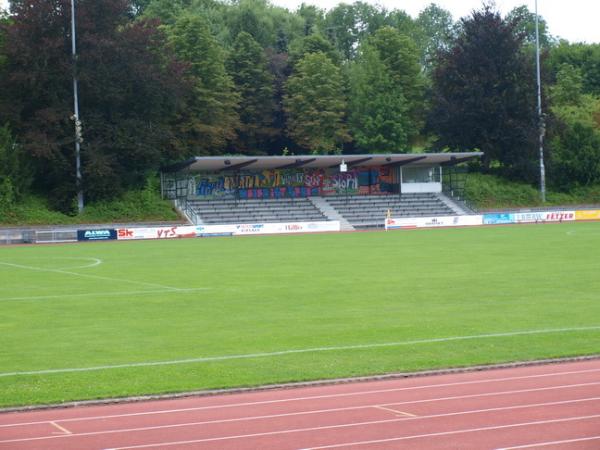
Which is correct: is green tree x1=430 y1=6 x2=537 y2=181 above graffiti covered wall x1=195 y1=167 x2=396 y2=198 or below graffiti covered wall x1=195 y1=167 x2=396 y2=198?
above

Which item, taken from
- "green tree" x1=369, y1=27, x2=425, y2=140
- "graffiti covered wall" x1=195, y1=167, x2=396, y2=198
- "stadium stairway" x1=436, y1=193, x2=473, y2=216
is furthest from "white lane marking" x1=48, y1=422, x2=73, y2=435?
"green tree" x1=369, y1=27, x2=425, y2=140

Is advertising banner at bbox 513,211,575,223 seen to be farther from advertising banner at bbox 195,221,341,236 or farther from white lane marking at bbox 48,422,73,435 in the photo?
white lane marking at bbox 48,422,73,435

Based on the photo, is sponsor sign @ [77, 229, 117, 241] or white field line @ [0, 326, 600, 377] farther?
sponsor sign @ [77, 229, 117, 241]

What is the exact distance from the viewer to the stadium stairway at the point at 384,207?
258ft

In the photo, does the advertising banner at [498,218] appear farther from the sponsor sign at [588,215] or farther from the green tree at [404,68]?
the green tree at [404,68]

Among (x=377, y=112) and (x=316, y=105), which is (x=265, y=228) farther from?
(x=377, y=112)

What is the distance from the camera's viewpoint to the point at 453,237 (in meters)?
58.1

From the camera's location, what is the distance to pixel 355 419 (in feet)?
43.4

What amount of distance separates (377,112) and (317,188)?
1393 cm

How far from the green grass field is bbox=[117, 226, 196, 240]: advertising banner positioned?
1762 cm

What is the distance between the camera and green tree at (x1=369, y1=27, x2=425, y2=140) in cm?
9831

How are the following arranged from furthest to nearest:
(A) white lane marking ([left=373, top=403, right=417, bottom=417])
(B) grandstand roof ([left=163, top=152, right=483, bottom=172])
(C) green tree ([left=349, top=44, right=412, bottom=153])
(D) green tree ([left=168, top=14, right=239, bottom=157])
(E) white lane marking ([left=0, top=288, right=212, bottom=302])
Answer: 1. (C) green tree ([left=349, top=44, right=412, bottom=153])
2. (D) green tree ([left=168, top=14, right=239, bottom=157])
3. (B) grandstand roof ([left=163, top=152, right=483, bottom=172])
4. (E) white lane marking ([left=0, top=288, right=212, bottom=302])
5. (A) white lane marking ([left=373, top=403, right=417, bottom=417])

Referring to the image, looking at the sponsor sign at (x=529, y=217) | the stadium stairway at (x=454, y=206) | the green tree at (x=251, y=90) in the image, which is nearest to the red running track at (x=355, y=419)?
the sponsor sign at (x=529, y=217)

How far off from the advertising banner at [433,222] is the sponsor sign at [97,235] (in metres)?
19.9
